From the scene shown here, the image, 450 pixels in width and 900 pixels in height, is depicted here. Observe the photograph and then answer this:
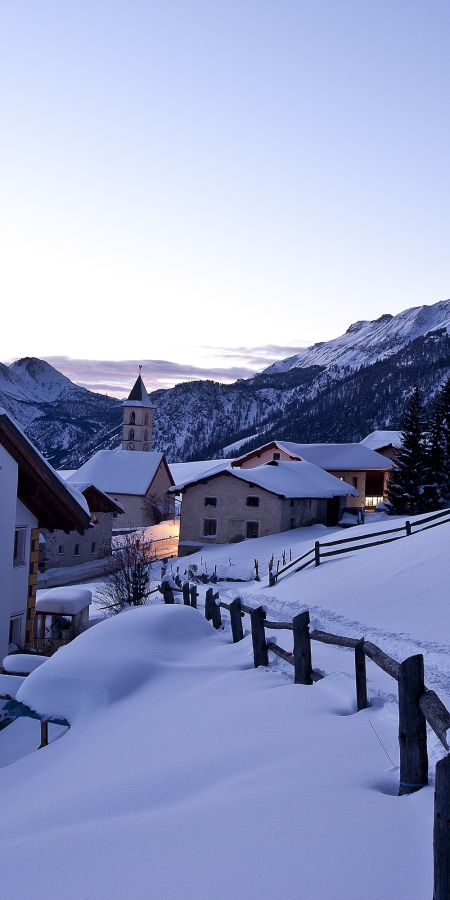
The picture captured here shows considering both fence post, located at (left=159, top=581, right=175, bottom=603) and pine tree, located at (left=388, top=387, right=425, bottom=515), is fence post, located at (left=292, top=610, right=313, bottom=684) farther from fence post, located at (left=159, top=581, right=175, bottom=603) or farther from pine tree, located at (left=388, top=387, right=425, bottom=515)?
pine tree, located at (left=388, top=387, right=425, bottom=515)

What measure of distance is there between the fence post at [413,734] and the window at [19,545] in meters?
12.4

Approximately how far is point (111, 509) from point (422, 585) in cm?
3553

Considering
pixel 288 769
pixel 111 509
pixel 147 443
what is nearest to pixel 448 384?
pixel 111 509

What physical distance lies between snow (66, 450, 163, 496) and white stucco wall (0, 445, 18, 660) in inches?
2156

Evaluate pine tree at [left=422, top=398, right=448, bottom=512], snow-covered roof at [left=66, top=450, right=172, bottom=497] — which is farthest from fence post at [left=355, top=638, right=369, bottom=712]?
snow-covered roof at [left=66, top=450, right=172, bottom=497]

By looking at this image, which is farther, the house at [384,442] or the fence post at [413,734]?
the house at [384,442]

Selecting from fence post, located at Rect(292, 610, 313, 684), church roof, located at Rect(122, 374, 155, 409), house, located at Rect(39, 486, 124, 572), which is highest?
church roof, located at Rect(122, 374, 155, 409)

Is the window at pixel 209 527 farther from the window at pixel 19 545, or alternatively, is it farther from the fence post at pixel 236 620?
the fence post at pixel 236 620

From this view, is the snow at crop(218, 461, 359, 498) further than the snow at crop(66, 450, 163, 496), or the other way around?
the snow at crop(66, 450, 163, 496)

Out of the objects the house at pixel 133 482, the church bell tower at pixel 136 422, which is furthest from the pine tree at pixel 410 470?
the church bell tower at pixel 136 422

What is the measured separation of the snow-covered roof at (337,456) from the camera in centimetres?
6800

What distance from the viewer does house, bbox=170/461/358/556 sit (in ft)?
156

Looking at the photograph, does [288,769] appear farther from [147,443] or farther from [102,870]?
[147,443]

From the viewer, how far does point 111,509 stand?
5062 cm
